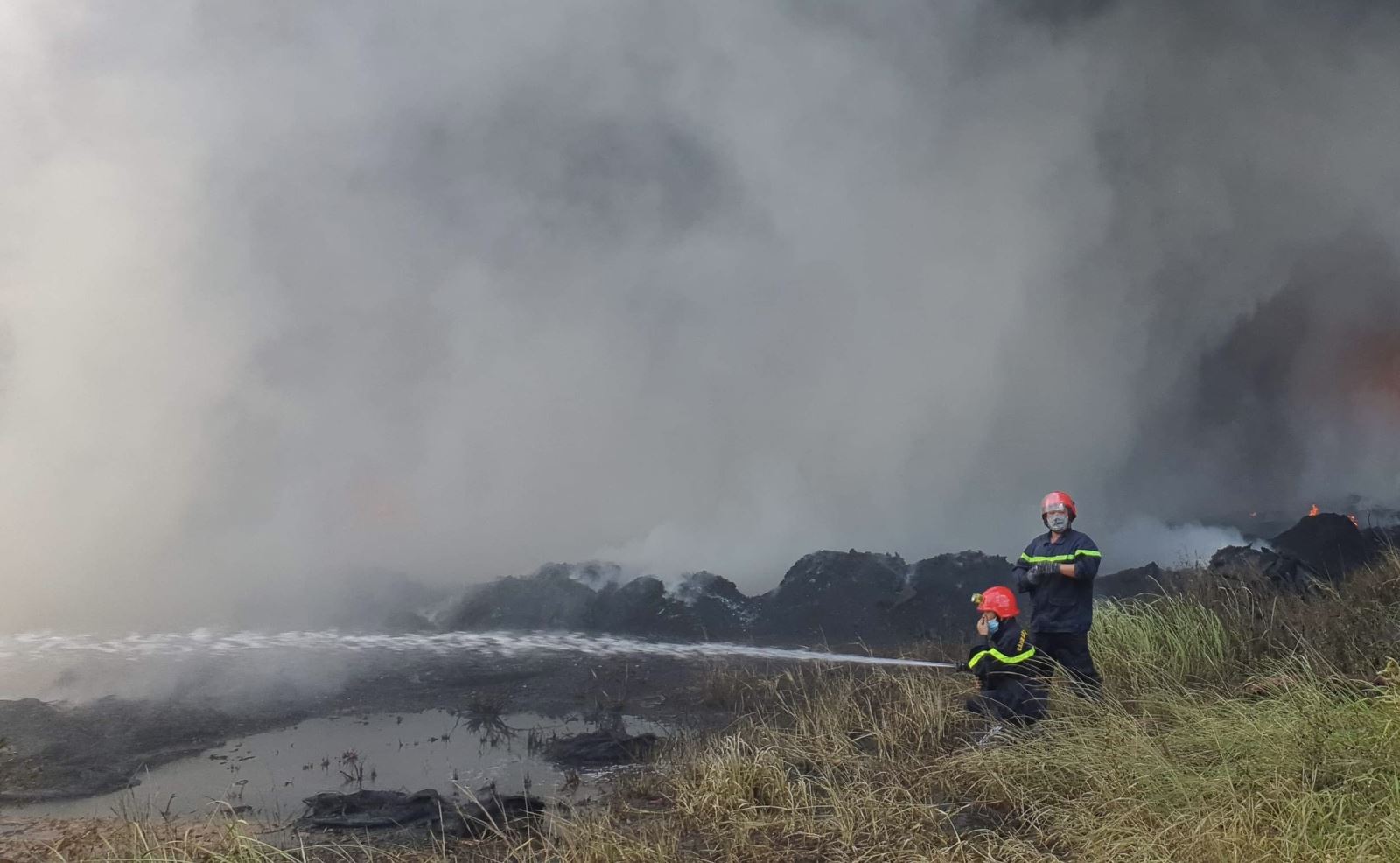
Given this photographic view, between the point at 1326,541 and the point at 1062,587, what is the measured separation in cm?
1975

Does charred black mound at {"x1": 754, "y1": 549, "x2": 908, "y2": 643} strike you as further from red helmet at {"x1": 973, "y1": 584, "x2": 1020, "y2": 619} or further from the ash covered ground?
red helmet at {"x1": 973, "y1": 584, "x2": 1020, "y2": 619}

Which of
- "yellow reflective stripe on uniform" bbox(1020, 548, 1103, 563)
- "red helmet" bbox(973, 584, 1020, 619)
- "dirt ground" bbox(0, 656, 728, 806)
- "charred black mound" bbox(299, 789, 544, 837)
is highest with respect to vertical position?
"yellow reflective stripe on uniform" bbox(1020, 548, 1103, 563)

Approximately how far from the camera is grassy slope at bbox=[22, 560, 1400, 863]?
562 centimetres

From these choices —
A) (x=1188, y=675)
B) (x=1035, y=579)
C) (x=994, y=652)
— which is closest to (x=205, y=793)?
(x=994, y=652)

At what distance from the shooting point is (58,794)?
9.61m

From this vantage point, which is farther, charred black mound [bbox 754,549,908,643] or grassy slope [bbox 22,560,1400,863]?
charred black mound [bbox 754,549,908,643]

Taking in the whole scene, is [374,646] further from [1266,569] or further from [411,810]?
[1266,569]

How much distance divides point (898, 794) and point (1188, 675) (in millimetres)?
4952

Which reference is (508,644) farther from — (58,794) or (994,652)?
(994,652)

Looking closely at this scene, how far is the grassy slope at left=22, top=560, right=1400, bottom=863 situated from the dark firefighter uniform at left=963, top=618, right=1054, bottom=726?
0.88 feet

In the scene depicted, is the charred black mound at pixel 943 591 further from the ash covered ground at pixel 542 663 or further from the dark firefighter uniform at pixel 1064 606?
the dark firefighter uniform at pixel 1064 606

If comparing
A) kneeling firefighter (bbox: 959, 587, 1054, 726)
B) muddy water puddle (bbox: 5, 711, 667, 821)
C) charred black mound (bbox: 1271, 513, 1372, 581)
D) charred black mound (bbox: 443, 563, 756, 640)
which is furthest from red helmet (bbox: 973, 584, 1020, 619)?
charred black mound (bbox: 1271, 513, 1372, 581)

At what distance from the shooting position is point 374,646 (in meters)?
18.3

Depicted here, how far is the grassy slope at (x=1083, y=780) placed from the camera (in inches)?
221
